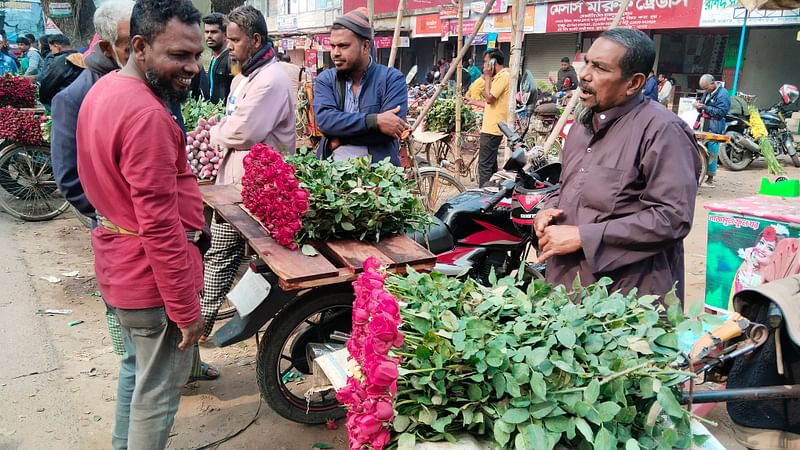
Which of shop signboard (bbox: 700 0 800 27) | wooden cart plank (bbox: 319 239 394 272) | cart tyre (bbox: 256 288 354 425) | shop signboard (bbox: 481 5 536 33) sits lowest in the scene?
cart tyre (bbox: 256 288 354 425)

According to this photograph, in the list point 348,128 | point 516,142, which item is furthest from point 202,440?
point 516,142

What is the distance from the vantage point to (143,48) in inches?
79.5

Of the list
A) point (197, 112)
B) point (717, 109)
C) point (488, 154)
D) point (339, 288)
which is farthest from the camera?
point (717, 109)

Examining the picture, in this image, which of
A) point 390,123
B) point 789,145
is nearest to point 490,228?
point 390,123

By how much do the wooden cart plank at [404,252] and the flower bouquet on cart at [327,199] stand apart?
6 cm

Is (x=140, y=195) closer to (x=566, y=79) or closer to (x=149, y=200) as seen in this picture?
(x=149, y=200)

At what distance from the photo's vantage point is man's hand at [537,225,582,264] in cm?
226

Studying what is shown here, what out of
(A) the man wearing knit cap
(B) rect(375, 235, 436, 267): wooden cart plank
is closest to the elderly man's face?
(B) rect(375, 235, 436, 267): wooden cart plank

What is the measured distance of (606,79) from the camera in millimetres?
2244

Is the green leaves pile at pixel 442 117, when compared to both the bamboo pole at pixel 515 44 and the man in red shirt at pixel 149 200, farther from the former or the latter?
the man in red shirt at pixel 149 200

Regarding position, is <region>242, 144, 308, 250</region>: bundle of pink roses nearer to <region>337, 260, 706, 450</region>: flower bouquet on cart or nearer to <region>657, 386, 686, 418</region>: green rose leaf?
<region>337, 260, 706, 450</region>: flower bouquet on cart

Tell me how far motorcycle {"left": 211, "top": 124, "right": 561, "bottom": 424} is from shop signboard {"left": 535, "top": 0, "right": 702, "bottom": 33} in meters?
15.3

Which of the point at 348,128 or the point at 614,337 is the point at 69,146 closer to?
the point at 348,128

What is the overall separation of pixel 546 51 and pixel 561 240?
2183cm
